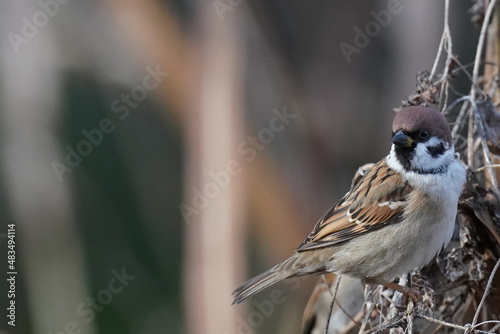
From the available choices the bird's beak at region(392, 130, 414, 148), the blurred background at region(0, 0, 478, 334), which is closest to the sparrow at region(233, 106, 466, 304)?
the bird's beak at region(392, 130, 414, 148)

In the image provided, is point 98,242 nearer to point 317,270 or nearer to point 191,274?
point 191,274

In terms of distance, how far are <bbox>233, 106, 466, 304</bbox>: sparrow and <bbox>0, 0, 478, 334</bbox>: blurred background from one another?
0.47 metres

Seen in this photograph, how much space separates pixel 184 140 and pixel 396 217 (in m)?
1.17

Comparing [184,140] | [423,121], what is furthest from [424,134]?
[184,140]

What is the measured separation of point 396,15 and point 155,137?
1712 mm

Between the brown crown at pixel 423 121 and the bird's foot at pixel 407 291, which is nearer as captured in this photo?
the bird's foot at pixel 407 291

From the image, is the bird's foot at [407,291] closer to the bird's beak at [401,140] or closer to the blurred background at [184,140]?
the bird's beak at [401,140]

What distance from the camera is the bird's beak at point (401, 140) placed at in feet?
8.57

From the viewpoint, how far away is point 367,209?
2.83 m

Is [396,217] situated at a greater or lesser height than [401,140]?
lesser

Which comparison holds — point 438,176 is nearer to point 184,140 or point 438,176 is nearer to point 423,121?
point 423,121

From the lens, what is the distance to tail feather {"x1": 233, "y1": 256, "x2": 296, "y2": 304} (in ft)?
9.25

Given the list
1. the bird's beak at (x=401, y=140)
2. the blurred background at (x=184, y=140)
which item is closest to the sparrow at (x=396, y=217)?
the bird's beak at (x=401, y=140)

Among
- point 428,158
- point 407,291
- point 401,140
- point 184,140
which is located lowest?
point 407,291
